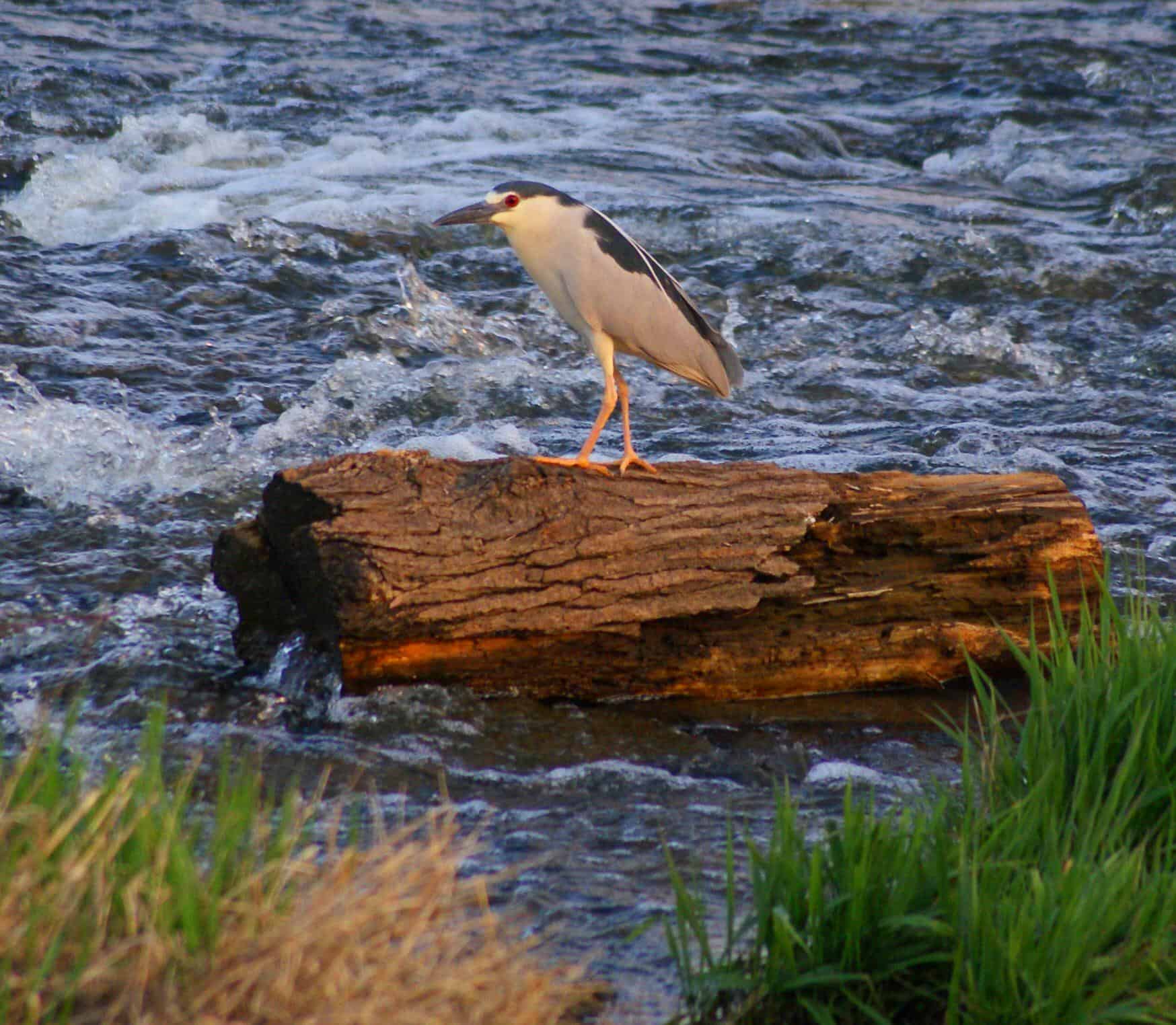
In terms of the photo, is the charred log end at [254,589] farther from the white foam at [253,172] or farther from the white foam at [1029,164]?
the white foam at [1029,164]

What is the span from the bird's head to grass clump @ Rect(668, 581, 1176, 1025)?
8.22 ft

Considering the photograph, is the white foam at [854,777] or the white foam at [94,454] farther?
the white foam at [94,454]

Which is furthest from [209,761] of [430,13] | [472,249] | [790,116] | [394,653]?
[430,13]

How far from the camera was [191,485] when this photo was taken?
16.6 ft

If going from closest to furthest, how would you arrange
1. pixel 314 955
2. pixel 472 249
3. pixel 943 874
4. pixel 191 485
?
1. pixel 314 955
2. pixel 943 874
3. pixel 191 485
4. pixel 472 249

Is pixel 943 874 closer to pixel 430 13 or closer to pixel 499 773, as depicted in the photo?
pixel 499 773

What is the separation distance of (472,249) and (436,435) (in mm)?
2394

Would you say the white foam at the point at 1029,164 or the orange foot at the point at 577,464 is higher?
the white foam at the point at 1029,164

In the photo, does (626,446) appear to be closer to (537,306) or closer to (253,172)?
(537,306)

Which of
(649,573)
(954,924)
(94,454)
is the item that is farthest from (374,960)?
(94,454)

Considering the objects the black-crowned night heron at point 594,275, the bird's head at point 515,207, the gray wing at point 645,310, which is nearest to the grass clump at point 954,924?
the black-crowned night heron at point 594,275

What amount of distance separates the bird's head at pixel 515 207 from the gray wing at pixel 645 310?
0.13 m

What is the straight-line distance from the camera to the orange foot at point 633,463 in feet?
12.8

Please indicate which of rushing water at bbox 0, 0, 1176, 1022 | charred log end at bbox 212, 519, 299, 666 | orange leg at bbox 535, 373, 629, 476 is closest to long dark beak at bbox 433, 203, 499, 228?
orange leg at bbox 535, 373, 629, 476
